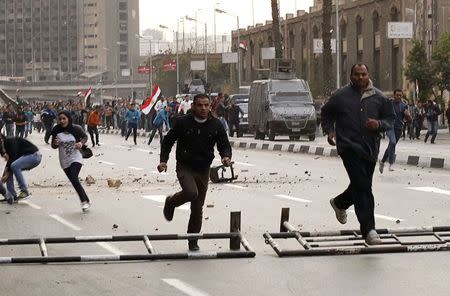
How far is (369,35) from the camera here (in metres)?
82.9

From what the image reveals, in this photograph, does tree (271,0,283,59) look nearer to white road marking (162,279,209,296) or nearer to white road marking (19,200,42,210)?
white road marking (19,200,42,210)

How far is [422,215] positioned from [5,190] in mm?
6346

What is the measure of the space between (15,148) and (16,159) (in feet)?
0.59

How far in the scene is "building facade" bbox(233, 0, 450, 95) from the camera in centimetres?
7569

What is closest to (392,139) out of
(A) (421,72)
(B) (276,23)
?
(A) (421,72)

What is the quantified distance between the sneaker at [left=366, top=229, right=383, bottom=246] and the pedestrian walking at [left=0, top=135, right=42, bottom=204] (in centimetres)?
826

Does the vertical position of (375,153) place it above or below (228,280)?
above

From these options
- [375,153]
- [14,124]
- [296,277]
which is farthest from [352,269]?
[14,124]

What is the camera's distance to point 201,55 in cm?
15212

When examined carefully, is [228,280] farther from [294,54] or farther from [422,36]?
[294,54]

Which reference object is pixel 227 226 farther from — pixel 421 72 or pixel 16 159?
pixel 421 72

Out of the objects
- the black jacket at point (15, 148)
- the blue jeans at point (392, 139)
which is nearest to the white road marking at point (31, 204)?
the black jacket at point (15, 148)

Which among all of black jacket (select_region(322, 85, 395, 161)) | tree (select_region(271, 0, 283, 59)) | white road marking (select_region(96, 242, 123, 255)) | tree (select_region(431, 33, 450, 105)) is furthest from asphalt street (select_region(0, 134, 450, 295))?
tree (select_region(271, 0, 283, 59))

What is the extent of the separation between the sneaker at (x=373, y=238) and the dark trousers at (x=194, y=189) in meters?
1.61
